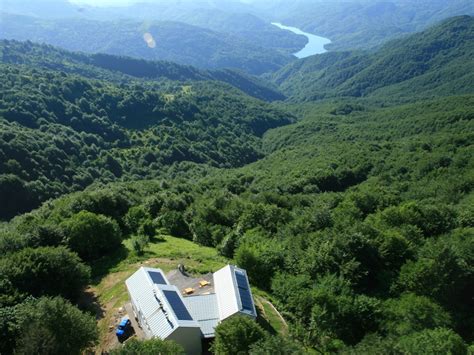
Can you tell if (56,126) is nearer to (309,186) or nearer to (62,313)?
(309,186)

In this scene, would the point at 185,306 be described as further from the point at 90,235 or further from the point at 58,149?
the point at 58,149

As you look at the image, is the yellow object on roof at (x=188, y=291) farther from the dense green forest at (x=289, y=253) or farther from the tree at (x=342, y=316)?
the tree at (x=342, y=316)

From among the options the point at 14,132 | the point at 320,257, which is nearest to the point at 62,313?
the point at 320,257

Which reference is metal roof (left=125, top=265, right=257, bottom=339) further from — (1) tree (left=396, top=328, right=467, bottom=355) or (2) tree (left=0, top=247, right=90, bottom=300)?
(1) tree (left=396, top=328, right=467, bottom=355)

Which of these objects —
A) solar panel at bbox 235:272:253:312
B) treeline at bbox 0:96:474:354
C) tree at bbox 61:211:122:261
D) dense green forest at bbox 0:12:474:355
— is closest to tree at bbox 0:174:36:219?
dense green forest at bbox 0:12:474:355

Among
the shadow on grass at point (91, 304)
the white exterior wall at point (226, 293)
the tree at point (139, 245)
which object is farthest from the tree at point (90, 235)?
the white exterior wall at point (226, 293)

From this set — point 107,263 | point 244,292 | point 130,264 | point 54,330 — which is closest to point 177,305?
point 244,292
